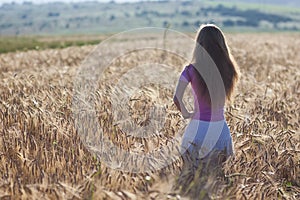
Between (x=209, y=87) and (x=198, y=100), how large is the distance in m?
0.17

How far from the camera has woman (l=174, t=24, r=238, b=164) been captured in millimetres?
4125

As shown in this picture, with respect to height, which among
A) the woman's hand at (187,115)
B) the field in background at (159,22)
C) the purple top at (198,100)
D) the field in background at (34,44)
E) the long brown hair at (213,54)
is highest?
the long brown hair at (213,54)

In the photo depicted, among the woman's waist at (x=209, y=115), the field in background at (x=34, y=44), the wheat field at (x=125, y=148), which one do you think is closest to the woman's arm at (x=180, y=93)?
the woman's waist at (x=209, y=115)

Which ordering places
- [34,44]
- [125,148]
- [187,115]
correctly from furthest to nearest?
[34,44] → [187,115] → [125,148]

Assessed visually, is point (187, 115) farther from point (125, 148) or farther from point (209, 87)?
point (125, 148)

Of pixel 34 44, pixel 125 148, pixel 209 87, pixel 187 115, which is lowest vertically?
pixel 34 44

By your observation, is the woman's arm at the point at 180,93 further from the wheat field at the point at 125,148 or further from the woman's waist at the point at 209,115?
the wheat field at the point at 125,148

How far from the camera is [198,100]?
423 centimetres

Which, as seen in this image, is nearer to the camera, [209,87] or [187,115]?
[209,87]

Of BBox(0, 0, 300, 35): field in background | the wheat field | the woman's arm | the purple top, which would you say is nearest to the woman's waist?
the purple top

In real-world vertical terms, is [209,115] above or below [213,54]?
below

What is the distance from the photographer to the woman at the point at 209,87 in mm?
4125

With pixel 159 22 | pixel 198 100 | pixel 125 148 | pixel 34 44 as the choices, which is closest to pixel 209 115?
pixel 198 100

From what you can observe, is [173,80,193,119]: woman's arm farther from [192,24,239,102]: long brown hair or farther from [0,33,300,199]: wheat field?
[0,33,300,199]: wheat field
